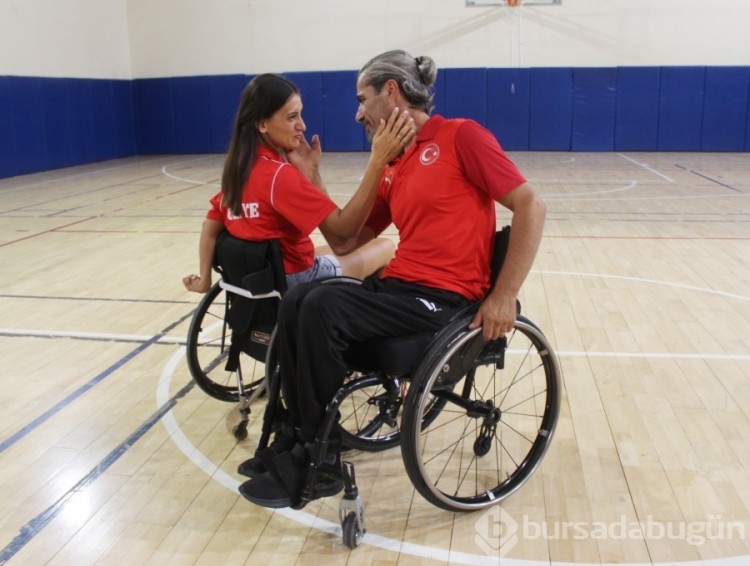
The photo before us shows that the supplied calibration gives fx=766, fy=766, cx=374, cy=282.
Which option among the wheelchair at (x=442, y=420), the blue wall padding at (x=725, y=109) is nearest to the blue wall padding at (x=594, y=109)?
the blue wall padding at (x=725, y=109)

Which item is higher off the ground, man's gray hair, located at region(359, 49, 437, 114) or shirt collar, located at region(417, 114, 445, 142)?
man's gray hair, located at region(359, 49, 437, 114)

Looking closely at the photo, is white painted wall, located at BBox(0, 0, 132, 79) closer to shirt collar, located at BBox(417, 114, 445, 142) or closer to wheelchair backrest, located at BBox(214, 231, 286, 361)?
wheelchair backrest, located at BBox(214, 231, 286, 361)

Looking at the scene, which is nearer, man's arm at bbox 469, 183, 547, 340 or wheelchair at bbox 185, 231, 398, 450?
man's arm at bbox 469, 183, 547, 340

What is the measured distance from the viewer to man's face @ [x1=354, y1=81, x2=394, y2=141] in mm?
1968

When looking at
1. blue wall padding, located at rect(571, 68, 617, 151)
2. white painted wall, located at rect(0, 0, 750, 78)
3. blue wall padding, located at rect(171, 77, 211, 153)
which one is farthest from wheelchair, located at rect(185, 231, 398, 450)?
blue wall padding, located at rect(171, 77, 211, 153)

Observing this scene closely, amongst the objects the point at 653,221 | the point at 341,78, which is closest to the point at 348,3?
the point at 341,78

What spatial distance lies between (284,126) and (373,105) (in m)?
0.41

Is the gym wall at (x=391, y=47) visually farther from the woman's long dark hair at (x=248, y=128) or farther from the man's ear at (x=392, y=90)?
the man's ear at (x=392, y=90)

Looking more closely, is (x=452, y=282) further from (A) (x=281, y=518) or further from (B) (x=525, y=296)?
(B) (x=525, y=296)

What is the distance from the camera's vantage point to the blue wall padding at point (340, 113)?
468 inches

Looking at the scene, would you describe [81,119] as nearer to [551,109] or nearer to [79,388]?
[551,109]

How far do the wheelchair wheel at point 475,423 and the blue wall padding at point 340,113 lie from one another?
9.51 meters

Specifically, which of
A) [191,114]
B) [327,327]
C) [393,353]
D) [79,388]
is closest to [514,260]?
[393,353]

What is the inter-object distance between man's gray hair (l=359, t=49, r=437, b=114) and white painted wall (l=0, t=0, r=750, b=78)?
31.3 ft
